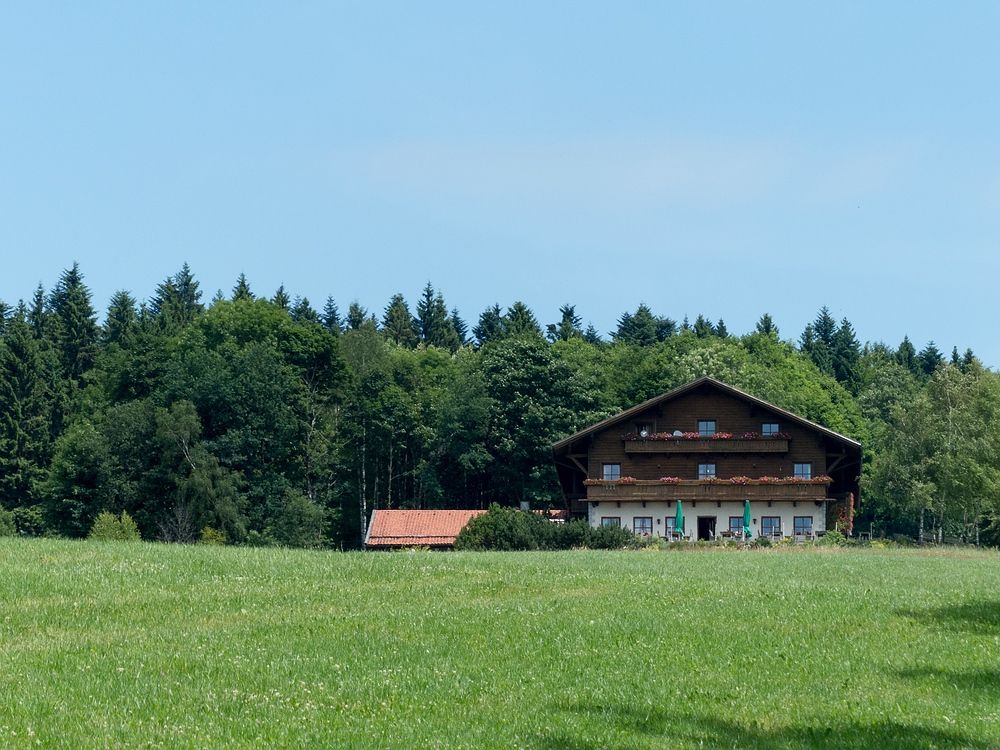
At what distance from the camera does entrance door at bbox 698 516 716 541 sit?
6281cm

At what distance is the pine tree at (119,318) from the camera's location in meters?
112

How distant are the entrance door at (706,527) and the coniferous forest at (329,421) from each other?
1597 cm

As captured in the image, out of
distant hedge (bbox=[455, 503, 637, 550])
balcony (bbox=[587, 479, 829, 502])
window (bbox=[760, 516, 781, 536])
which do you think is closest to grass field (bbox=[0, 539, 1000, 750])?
distant hedge (bbox=[455, 503, 637, 550])

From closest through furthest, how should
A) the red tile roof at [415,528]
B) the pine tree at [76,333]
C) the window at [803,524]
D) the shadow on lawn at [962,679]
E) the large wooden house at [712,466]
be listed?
1. the shadow on lawn at [962,679]
2. the large wooden house at [712,466]
3. the window at [803,524]
4. the red tile roof at [415,528]
5. the pine tree at [76,333]

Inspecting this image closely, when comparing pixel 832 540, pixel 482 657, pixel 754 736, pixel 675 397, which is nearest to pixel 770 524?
pixel 832 540

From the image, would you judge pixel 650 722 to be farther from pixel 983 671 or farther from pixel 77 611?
pixel 77 611

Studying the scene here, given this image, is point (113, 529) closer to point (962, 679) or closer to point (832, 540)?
point (832, 540)

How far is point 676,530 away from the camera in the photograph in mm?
61344

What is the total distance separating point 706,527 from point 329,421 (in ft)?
115

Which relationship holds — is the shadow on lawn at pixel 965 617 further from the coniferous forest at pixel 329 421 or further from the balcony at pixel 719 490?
the coniferous forest at pixel 329 421

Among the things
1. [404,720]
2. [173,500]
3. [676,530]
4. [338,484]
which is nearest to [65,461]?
[173,500]

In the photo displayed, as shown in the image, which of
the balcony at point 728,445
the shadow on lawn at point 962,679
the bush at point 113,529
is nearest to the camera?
the shadow on lawn at point 962,679

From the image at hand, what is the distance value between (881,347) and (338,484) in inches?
4050

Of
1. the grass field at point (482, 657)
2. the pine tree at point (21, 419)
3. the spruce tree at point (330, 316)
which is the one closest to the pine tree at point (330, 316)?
the spruce tree at point (330, 316)
